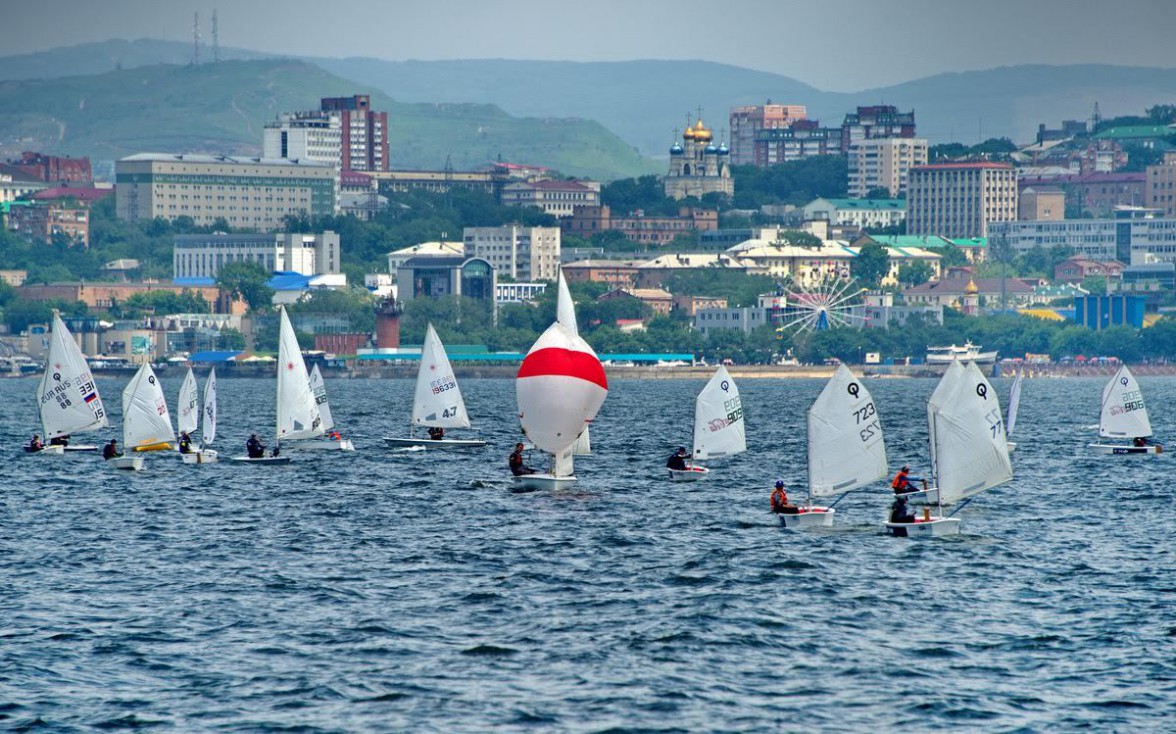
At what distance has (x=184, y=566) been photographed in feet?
176

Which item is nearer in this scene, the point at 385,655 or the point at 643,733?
the point at 643,733

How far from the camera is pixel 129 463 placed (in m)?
83.6

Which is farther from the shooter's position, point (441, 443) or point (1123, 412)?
point (1123, 412)

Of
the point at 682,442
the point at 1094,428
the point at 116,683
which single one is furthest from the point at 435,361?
→ the point at 116,683

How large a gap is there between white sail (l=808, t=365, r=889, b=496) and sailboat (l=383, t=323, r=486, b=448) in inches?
1364

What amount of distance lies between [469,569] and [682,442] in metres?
55.6

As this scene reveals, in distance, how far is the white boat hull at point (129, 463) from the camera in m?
83.4

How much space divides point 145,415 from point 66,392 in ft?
14.1

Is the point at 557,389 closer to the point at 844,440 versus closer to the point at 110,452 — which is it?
the point at 844,440

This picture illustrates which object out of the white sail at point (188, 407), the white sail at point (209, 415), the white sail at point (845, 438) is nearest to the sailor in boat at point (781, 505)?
the white sail at point (845, 438)

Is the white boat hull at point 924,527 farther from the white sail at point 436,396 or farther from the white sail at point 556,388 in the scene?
the white sail at point 436,396

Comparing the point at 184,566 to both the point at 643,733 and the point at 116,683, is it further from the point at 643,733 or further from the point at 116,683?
the point at 643,733

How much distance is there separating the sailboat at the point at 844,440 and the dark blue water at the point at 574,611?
4.88ft

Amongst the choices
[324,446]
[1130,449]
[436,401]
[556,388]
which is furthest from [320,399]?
[1130,449]
